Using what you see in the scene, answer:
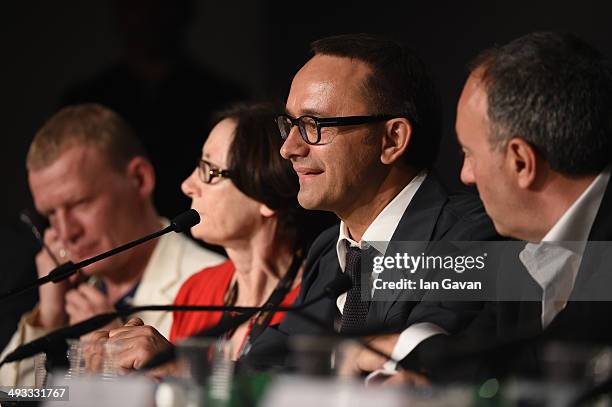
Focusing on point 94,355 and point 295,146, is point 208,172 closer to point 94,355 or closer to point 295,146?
point 295,146

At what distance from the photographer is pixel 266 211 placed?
2.60 metres

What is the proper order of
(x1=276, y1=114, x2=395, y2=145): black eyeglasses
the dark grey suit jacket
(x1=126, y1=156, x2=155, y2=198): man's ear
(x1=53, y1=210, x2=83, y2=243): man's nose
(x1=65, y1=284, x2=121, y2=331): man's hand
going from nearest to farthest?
1. the dark grey suit jacket
2. (x1=276, y1=114, x2=395, y2=145): black eyeglasses
3. (x1=65, y1=284, x2=121, y2=331): man's hand
4. (x1=53, y1=210, x2=83, y2=243): man's nose
5. (x1=126, y1=156, x2=155, y2=198): man's ear

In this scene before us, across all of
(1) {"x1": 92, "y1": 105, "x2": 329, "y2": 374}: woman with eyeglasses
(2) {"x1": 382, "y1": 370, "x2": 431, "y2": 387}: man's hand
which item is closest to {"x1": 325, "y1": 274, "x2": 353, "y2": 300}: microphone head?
(2) {"x1": 382, "y1": 370, "x2": 431, "y2": 387}: man's hand

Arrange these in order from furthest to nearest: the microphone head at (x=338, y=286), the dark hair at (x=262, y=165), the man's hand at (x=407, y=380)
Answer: the dark hair at (x=262, y=165) → the microphone head at (x=338, y=286) → the man's hand at (x=407, y=380)

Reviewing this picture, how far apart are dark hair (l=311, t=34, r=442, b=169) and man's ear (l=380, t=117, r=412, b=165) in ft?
0.05

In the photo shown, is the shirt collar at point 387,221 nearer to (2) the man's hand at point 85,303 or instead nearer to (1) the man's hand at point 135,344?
(1) the man's hand at point 135,344

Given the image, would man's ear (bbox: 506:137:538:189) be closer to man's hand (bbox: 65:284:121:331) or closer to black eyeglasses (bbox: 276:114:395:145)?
black eyeglasses (bbox: 276:114:395:145)

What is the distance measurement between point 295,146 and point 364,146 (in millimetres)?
134

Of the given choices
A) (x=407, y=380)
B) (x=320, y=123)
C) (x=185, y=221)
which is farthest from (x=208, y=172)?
(x=407, y=380)

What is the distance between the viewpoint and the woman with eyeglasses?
253 cm

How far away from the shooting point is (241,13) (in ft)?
14.5

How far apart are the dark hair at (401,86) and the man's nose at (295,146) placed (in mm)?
149

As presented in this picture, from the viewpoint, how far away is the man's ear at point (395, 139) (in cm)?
214

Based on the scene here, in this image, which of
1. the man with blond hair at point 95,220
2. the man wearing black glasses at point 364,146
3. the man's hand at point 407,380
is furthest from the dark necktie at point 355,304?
the man with blond hair at point 95,220
